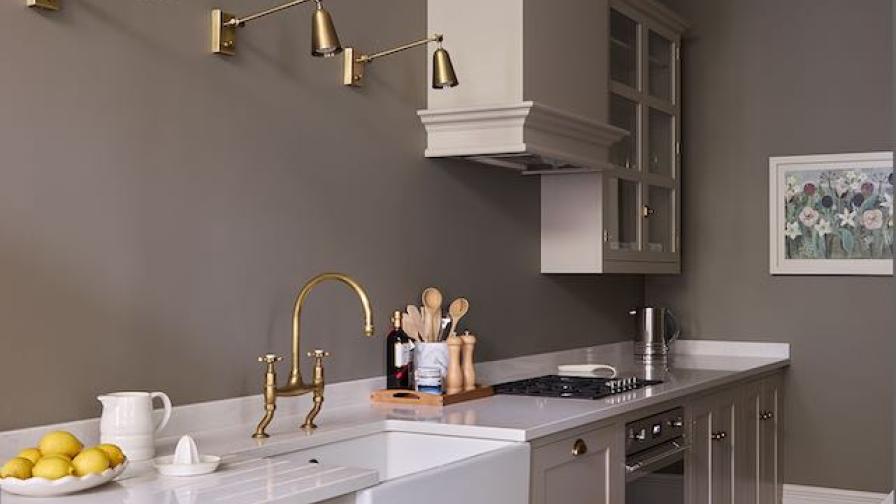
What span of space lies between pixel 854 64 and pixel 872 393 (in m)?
1.42

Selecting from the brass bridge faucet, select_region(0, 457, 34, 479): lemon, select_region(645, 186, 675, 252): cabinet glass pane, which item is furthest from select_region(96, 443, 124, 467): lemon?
select_region(645, 186, 675, 252): cabinet glass pane

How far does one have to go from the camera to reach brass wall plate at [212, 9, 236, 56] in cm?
260

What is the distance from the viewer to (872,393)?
4715mm

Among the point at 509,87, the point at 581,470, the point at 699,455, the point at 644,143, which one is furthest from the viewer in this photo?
the point at 644,143

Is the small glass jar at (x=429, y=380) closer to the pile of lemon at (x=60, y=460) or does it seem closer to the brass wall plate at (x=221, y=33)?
the brass wall plate at (x=221, y=33)

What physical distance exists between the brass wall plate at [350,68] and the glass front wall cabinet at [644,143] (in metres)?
1.30

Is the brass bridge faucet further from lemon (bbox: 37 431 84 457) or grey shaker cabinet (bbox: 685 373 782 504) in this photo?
grey shaker cabinet (bbox: 685 373 782 504)

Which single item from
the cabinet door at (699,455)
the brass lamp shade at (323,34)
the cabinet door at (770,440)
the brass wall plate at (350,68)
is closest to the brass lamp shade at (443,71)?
the brass wall plate at (350,68)

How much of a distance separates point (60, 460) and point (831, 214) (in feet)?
12.5

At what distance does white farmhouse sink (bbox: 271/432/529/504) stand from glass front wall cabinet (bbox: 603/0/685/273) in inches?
61.8

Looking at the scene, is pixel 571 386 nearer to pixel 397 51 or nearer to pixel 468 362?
pixel 468 362

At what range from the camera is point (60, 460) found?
1.78 metres

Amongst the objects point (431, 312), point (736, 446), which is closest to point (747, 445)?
point (736, 446)

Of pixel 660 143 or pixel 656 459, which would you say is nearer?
→ pixel 656 459
